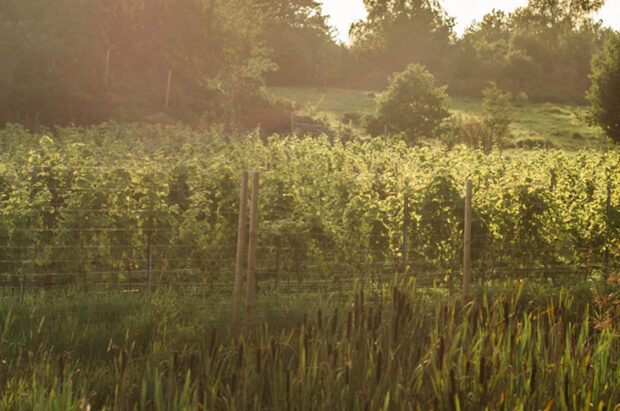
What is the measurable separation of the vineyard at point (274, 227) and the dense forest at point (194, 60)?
67.8 ft

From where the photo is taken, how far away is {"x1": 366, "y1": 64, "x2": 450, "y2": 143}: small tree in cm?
3359

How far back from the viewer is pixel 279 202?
8492mm

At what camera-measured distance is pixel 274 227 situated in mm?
7898

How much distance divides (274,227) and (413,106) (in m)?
27.0

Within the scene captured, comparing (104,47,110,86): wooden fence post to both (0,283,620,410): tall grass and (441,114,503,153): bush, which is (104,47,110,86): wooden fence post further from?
(0,283,620,410): tall grass

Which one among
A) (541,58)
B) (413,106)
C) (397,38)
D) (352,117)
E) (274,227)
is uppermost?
(397,38)

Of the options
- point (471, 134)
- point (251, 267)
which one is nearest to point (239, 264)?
point (251, 267)

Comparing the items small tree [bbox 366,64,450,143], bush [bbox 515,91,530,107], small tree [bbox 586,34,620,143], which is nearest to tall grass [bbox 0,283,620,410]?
small tree [bbox 366,64,450,143]

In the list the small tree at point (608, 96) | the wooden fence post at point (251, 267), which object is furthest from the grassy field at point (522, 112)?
the wooden fence post at point (251, 267)

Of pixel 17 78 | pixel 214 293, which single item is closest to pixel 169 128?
pixel 17 78

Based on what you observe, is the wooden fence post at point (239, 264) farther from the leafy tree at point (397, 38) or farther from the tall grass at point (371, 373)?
the leafy tree at point (397, 38)

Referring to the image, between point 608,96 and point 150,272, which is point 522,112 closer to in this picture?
point 608,96

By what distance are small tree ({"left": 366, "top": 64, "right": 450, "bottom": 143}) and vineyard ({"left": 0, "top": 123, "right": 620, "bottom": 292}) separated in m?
23.9

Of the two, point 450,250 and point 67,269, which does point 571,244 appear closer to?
point 450,250
